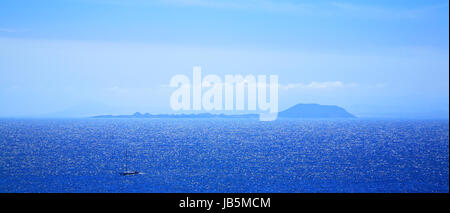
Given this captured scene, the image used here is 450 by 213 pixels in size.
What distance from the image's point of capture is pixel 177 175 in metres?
21.0

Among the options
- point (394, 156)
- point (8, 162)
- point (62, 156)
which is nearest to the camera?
point (8, 162)

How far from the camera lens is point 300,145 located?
113 feet

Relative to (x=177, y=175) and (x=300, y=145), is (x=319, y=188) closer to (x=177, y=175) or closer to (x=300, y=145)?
(x=177, y=175)

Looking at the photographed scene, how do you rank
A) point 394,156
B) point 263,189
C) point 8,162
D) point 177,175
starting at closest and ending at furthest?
point 263,189 < point 177,175 < point 8,162 < point 394,156
